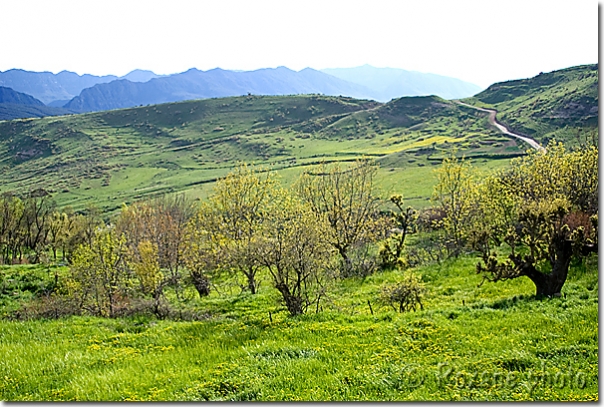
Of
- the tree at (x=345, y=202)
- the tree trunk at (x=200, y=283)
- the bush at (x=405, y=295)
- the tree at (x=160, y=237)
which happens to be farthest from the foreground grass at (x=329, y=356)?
the tree at (x=345, y=202)

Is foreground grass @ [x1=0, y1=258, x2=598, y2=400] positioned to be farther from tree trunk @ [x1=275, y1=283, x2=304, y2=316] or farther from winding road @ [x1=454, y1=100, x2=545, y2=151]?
winding road @ [x1=454, y1=100, x2=545, y2=151]

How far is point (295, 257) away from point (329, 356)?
657 cm

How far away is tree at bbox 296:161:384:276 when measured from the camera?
32.5 m

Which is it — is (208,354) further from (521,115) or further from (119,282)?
(521,115)

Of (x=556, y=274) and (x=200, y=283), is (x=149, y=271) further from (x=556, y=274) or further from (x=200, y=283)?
(x=556, y=274)

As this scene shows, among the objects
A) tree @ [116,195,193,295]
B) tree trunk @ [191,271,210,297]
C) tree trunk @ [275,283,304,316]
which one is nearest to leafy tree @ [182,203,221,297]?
tree trunk @ [191,271,210,297]

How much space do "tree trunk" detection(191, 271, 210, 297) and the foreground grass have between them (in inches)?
406

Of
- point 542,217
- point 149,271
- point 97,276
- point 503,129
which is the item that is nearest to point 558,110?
point 503,129

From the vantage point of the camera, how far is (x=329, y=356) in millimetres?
10539

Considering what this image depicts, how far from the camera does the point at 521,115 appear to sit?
15662 cm

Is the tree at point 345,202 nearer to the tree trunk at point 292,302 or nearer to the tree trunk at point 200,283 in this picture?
the tree trunk at point 200,283

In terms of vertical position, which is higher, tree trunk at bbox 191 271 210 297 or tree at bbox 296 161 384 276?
tree at bbox 296 161 384 276

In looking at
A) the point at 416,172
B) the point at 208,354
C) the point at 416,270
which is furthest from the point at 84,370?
the point at 416,172

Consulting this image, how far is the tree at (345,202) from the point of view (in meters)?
32.5
